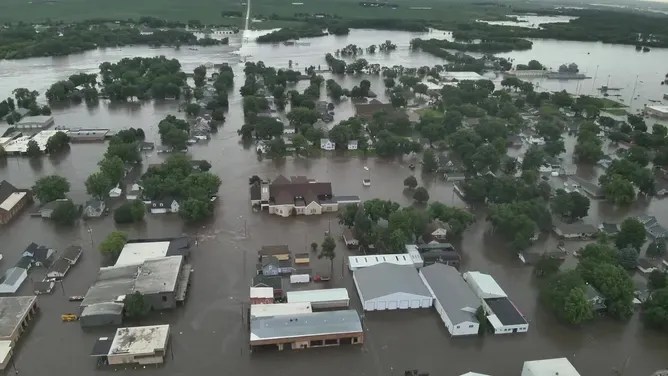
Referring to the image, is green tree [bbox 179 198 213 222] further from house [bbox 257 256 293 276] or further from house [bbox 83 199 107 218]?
house [bbox 257 256 293 276]

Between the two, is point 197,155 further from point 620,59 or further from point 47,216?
point 620,59

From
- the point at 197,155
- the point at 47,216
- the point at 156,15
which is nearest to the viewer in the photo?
the point at 47,216

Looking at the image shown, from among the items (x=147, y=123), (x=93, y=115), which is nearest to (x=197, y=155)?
(x=147, y=123)

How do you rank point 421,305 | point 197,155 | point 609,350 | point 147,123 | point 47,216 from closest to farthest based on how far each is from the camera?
1. point 609,350
2. point 421,305
3. point 47,216
4. point 197,155
5. point 147,123

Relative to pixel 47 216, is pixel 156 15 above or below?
above

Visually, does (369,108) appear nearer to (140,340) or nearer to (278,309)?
(278,309)

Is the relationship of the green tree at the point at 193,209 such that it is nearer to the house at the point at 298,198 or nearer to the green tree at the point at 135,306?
the house at the point at 298,198

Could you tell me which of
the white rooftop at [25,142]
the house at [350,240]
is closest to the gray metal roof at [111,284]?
the house at [350,240]
